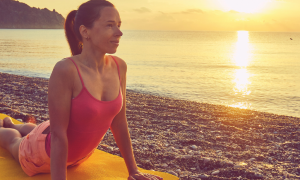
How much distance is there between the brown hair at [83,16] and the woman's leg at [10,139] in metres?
2.00

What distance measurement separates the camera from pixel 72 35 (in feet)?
9.61

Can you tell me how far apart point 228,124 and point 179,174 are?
4.65 m

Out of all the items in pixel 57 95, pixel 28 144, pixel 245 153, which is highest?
pixel 57 95

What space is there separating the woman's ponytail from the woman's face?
0.33 m

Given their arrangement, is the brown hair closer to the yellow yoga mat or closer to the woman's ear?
the woman's ear

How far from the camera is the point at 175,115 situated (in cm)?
954

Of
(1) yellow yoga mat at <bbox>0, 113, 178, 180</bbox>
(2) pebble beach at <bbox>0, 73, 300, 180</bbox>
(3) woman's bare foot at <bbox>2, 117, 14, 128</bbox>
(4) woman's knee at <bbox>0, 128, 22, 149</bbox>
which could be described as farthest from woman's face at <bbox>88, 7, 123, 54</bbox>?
(3) woman's bare foot at <bbox>2, 117, 14, 128</bbox>

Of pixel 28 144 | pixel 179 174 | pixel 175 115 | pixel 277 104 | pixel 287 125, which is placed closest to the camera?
pixel 28 144

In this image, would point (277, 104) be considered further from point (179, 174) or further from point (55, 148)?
point (55, 148)

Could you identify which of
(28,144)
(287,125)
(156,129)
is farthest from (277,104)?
(28,144)

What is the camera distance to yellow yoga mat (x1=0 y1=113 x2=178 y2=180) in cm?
345

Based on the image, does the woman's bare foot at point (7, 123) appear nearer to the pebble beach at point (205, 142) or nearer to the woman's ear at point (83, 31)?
the pebble beach at point (205, 142)

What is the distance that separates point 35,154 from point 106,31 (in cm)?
170

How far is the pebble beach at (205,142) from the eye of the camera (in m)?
4.74
